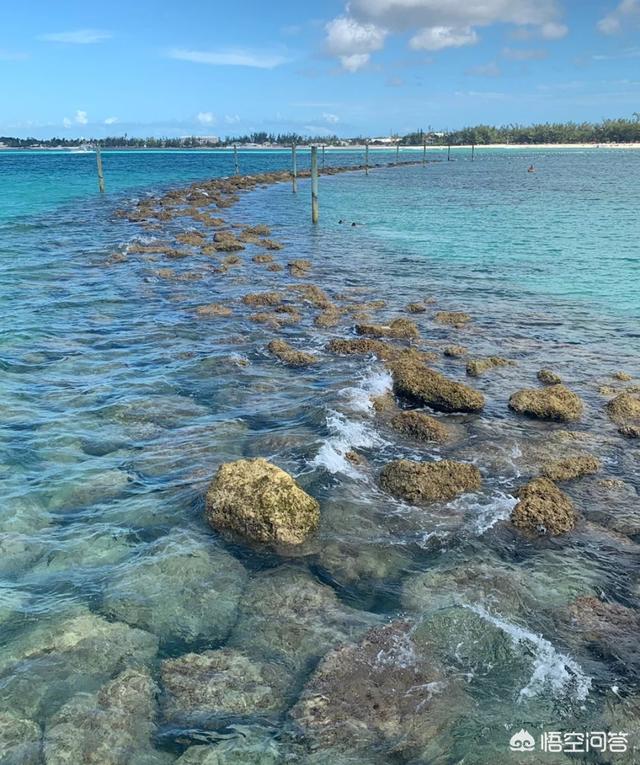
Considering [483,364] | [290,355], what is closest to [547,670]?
[483,364]

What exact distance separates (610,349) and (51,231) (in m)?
33.6

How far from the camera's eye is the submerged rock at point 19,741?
555cm

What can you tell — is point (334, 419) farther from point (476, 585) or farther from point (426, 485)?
point (476, 585)

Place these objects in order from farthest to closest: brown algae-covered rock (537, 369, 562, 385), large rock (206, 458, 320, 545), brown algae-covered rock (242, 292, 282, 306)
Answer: brown algae-covered rock (242, 292, 282, 306), brown algae-covered rock (537, 369, 562, 385), large rock (206, 458, 320, 545)

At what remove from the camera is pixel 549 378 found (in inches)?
580

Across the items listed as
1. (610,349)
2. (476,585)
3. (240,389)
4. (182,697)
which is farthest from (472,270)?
(182,697)

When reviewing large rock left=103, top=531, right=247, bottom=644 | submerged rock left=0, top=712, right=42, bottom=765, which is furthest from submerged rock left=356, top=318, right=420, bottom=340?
submerged rock left=0, top=712, right=42, bottom=765

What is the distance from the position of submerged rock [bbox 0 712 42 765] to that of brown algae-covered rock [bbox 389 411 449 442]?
25.8 ft

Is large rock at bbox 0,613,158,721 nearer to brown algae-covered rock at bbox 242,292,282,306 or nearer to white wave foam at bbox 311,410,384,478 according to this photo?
white wave foam at bbox 311,410,384,478

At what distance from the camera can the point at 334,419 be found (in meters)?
12.4

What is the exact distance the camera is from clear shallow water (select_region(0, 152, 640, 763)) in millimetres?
6454

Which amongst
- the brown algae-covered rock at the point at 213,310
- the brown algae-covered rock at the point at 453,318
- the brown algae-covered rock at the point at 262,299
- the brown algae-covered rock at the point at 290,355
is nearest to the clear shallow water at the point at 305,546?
the brown algae-covered rock at the point at 290,355

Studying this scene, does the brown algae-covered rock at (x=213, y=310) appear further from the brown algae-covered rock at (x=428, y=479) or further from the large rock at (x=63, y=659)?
the large rock at (x=63, y=659)

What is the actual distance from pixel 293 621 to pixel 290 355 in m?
9.48
